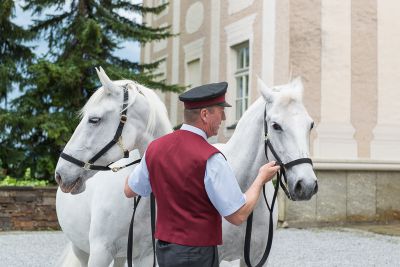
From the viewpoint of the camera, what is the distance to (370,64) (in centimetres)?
1345

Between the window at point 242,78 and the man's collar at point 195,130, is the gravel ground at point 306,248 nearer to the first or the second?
the window at point 242,78

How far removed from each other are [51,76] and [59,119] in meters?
0.92

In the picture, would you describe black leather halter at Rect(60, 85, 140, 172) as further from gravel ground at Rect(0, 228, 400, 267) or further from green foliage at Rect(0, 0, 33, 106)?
green foliage at Rect(0, 0, 33, 106)

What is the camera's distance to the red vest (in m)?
2.64

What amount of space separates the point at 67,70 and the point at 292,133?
9430 mm

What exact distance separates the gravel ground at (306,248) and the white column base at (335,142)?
169 centimetres

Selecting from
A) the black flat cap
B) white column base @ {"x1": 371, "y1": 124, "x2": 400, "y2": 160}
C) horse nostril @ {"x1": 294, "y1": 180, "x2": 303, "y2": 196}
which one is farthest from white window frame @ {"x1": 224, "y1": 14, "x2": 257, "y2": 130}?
the black flat cap

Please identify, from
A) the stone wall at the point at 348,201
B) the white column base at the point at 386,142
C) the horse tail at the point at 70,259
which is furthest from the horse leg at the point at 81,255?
the white column base at the point at 386,142

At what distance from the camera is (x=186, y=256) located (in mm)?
2674

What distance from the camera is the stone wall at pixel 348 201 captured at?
40.7 ft

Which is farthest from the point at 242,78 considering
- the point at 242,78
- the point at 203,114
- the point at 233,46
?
the point at 203,114

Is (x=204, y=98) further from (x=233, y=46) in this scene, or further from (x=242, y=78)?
(x=233, y=46)

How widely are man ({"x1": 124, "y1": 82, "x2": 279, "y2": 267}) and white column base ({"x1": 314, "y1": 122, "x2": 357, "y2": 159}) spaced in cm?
1017

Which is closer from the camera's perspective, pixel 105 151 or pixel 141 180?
pixel 141 180
